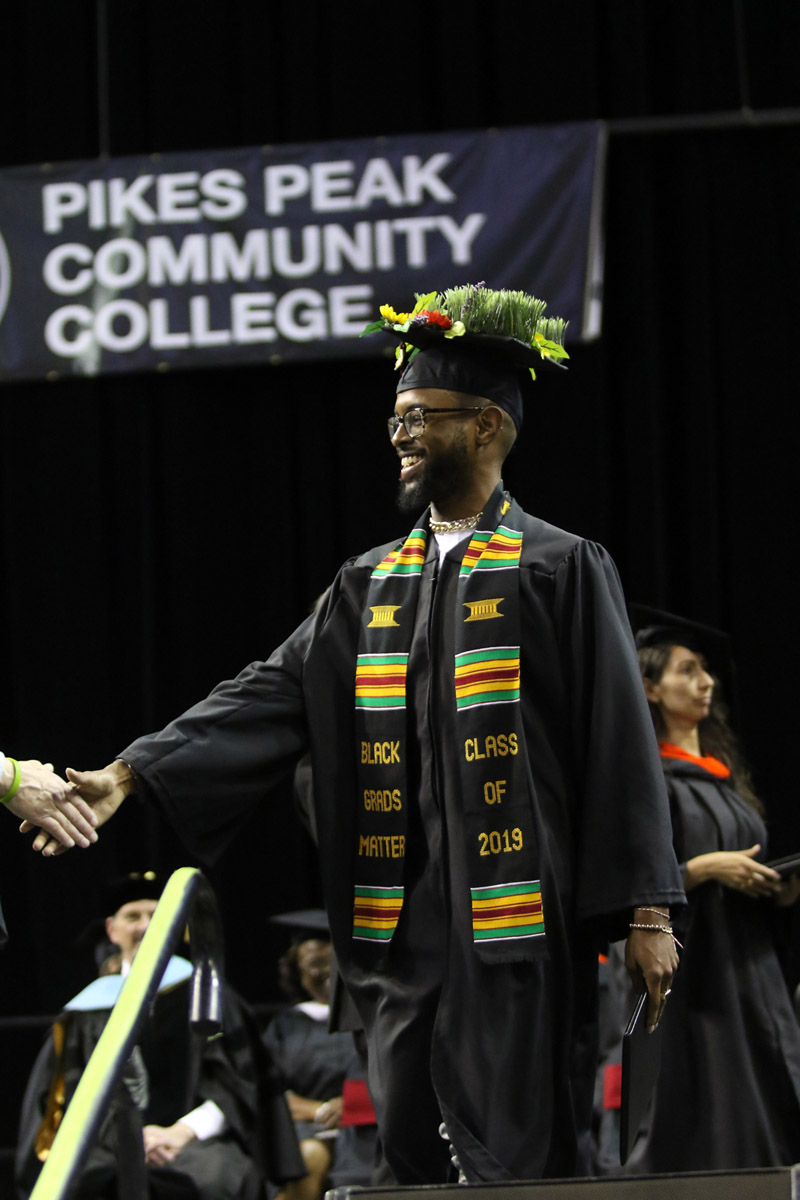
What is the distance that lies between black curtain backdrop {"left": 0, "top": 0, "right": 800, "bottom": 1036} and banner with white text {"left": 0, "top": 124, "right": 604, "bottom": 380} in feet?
1.31

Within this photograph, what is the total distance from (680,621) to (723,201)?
233 centimetres

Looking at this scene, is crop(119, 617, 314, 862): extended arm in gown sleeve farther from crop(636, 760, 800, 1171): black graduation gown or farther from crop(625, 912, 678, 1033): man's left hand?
crop(636, 760, 800, 1171): black graduation gown

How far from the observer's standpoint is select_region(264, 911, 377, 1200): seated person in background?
4.94 meters

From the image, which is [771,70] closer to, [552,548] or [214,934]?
[552,548]

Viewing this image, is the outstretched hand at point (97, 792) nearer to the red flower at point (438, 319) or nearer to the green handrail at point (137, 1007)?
the green handrail at point (137, 1007)

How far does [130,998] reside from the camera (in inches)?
87.8

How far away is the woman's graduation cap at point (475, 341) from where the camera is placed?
9.77 ft

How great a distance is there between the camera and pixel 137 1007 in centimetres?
222

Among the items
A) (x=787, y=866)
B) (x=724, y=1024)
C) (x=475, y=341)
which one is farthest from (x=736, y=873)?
(x=475, y=341)

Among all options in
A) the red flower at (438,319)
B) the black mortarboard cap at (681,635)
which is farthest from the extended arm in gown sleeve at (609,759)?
the black mortarboard cap at (681,635)

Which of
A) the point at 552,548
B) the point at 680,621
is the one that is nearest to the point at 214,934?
the point at 552,548

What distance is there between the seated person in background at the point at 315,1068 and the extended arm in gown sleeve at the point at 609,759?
2.32 meters

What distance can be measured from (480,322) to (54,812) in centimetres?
120

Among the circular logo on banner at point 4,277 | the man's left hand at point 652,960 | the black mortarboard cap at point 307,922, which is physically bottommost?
the black mortarboard cap at point 307,922
